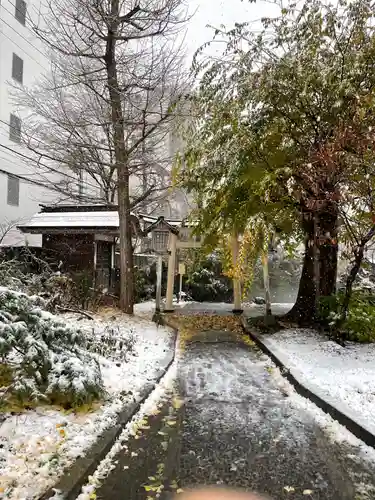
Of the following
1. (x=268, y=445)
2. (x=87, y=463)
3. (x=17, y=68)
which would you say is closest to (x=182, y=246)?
(x=268, y=445)

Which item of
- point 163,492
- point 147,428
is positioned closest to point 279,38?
point 147,428

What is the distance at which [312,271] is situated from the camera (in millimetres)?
11523

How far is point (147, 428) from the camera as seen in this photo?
15.2 ft

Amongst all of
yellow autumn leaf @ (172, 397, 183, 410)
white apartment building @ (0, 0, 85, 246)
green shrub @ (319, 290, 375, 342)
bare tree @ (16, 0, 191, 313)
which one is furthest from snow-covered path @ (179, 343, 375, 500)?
white apartment building @ (0, 0, 85, 246)

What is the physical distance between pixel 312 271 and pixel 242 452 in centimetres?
810

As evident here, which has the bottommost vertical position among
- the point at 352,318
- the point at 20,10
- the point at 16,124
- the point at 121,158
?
the point at 352,318

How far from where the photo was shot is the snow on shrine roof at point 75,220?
1575 centimetres

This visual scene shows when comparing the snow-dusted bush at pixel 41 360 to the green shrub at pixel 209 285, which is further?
the green shrub at pixel 209 285

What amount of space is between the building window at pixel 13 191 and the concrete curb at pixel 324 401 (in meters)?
15.9

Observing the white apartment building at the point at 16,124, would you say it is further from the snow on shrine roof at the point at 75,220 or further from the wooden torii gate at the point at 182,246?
the wooden torii gate at the point at 182,246

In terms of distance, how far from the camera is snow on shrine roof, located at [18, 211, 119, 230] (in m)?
15.8

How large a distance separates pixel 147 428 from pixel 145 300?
15.1 metres

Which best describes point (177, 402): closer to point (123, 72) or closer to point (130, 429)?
point (130, 429)

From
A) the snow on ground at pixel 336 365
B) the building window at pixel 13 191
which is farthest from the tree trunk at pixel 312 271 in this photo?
the building window at pixel 13 191
